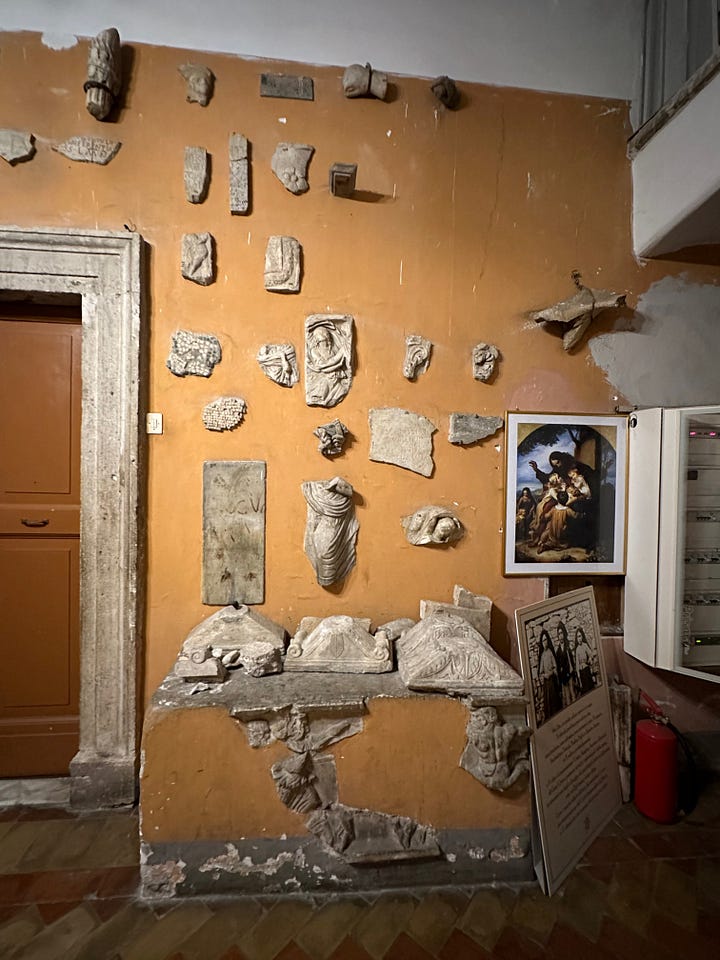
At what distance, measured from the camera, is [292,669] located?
2277mm

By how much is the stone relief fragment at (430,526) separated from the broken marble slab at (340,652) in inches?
23.9

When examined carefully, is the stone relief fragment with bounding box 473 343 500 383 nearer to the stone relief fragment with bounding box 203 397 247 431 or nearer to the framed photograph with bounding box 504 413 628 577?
the framed photograph with bounding box 504 413 628 577

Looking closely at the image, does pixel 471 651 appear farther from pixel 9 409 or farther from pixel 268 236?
pixel 9 409

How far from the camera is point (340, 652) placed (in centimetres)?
229

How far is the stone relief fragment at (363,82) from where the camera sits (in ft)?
8.29

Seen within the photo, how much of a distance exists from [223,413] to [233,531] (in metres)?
0.65

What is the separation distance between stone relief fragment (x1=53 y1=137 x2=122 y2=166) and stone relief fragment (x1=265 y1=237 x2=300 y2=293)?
953mm

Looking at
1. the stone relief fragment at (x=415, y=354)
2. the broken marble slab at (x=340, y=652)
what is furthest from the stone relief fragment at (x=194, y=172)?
the broken marble slab at (x=340, y=652)

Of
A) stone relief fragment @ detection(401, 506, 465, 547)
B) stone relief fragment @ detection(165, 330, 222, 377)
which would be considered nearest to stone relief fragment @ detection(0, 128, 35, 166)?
stone relief fragment @ detection(165, 330, 222, 377)

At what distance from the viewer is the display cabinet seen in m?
2.54

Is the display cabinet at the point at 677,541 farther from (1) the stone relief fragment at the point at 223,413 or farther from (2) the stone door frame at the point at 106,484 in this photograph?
(2) the stone door frame at the point at 106,484

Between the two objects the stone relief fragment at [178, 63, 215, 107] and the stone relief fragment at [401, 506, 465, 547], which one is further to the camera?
the stone relief fragment at [401, 506, 465, 547]

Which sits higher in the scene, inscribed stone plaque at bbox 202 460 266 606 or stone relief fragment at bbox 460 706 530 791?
inscribed stone plaque at bbox 202 460 266 606

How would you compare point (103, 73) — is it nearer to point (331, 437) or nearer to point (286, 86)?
point (286, 86)
